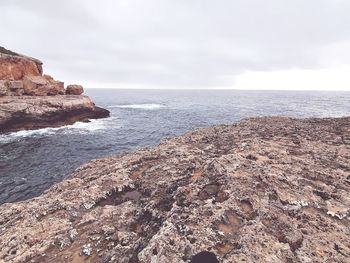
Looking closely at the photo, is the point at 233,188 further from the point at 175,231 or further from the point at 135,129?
the point at 135,129

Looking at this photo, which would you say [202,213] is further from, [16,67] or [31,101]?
[16,67]

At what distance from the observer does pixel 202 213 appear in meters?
6.17

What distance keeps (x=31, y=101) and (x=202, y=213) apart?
46.8 meters

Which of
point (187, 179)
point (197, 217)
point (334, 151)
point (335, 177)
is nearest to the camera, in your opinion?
point (197, 217)

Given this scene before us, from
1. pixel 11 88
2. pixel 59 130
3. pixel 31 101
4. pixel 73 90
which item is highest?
pixel 11 88

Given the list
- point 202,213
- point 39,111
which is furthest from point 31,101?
point 202,213

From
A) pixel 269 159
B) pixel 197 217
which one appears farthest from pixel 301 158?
pixel 197 217

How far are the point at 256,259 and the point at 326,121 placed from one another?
13.2 metres

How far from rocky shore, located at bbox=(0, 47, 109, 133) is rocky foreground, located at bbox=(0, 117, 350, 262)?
128 feet

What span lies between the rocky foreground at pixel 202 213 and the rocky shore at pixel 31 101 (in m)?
38.9

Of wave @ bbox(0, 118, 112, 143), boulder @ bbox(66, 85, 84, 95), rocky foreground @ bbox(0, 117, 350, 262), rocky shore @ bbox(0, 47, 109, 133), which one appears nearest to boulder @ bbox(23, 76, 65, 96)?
rocky shore @ bbox(0, 47, 109, 133)

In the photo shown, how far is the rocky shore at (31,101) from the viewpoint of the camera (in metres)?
42.4

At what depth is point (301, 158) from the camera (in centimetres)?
920

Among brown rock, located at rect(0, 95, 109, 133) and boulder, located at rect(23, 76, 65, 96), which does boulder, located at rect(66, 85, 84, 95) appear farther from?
brown rock, located at rect(0, 95, 109, 133)
